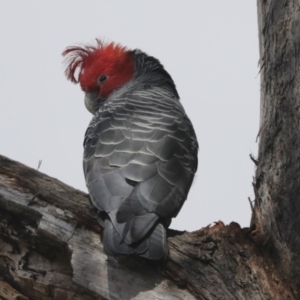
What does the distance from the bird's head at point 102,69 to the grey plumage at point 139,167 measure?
82 cm

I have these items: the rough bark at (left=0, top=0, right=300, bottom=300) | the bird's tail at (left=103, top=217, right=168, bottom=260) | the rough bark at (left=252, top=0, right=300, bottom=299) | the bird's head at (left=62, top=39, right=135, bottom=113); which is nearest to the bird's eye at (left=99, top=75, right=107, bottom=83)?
the bird's head at (left=62, top=39, right=135, bottom=113)

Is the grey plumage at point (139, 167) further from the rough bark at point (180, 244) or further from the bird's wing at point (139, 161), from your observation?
the rough bark at point (180, 244)

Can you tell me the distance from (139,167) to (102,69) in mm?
3170

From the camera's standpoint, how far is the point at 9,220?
4.68m

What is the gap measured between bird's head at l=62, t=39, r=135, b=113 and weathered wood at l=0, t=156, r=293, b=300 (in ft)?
10.6

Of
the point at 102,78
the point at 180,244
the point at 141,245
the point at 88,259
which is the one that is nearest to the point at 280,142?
the point at 180,244

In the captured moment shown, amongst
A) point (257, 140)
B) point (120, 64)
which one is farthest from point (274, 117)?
point (120, 64)

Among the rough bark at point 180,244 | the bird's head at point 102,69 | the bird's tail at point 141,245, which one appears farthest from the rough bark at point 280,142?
the bird's head at point 102,69

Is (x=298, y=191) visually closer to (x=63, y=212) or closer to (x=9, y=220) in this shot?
(x=63, y=212)

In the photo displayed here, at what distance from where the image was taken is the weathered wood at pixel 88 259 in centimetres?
426

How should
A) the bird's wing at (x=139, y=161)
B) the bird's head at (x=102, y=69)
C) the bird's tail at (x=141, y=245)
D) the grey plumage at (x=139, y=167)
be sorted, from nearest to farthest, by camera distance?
1. the bird's tail at (x=141, y=245)
2. the grey plumage at (x=139, y=167)
3. the bird's wing at (x=139, y=161)
4. the bird's head at (x=102, y=69)

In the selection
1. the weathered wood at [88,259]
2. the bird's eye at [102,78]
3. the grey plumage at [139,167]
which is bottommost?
the weathered wood at [88,259]

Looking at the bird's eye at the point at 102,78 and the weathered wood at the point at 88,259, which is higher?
the bird's eye at the point at 102,78

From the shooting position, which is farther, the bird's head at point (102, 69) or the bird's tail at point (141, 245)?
the bird's head at point (102, 69)
